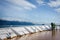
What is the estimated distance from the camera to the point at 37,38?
268 cm

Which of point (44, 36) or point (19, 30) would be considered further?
point (44, 36)

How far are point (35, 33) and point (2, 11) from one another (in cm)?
107

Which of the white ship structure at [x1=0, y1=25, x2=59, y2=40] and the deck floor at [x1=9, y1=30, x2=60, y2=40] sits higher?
the white ship structure at [x1=0, y1=25, x2=59, y2=40]

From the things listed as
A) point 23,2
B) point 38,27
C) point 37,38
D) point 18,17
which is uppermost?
point 23,2

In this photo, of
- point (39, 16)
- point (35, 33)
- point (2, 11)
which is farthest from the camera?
point (35, 33)

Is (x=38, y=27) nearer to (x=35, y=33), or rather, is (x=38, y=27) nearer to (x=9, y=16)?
(x=35, y=33)

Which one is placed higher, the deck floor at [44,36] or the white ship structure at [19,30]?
the white ship structure at [19,30]

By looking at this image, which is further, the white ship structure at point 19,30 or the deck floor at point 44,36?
the deck floor at point 44,36

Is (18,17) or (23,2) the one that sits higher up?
(23,2)

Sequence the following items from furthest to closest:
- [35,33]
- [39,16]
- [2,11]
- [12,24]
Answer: [35,33] → [39,16] → [12,24] → [2,11]

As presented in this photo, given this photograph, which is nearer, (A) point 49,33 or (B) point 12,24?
(B) point 12,24

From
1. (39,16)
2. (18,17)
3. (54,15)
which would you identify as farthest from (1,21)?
(54,15)

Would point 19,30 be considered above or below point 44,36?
above

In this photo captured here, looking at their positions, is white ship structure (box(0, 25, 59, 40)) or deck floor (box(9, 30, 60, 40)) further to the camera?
deck floor (box(9, 30, 60, 40))
